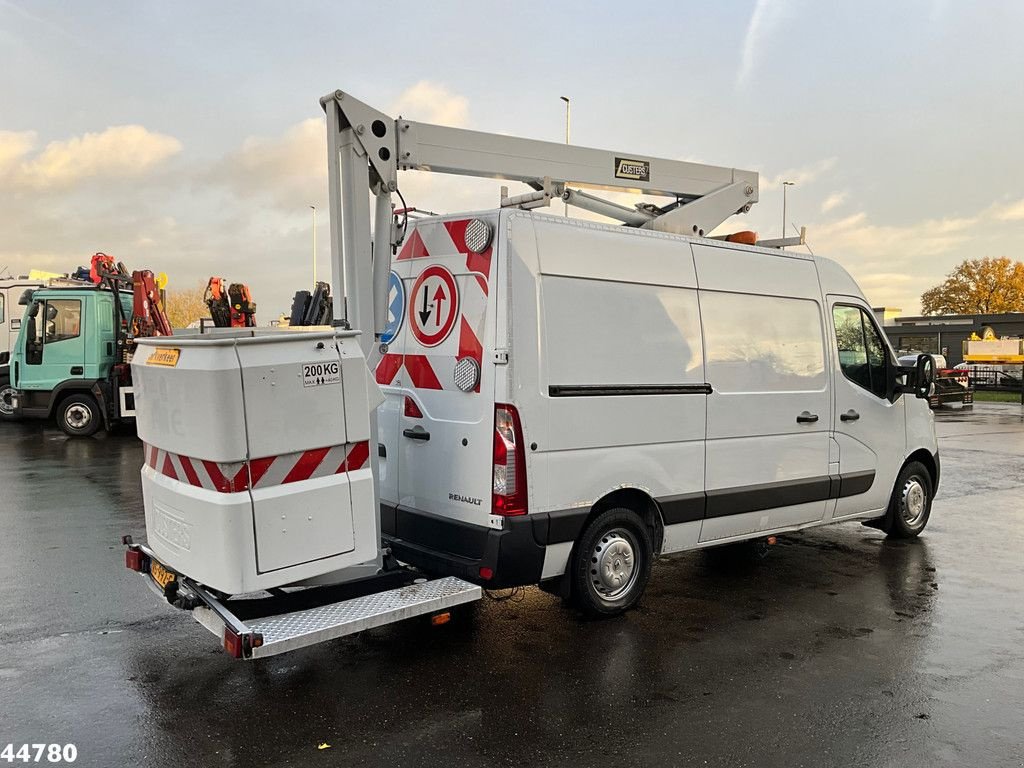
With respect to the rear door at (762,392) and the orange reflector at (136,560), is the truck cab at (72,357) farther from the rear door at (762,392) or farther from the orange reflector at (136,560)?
the rear door at (762,392)

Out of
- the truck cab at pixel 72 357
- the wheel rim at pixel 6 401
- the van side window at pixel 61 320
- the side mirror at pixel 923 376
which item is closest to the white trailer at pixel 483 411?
the side mirror at pixel 923 376

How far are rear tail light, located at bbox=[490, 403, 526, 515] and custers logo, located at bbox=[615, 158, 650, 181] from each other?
108 inches

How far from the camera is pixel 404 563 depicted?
17.0 ft

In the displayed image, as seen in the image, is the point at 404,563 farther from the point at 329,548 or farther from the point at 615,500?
the point at 615,500

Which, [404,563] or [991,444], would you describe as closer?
[404,563]

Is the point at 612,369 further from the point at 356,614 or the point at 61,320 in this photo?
the point at 61,320

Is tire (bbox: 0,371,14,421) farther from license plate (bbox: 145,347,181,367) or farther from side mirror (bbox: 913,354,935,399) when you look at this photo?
side mirror (bbox: 913,354,935,399)

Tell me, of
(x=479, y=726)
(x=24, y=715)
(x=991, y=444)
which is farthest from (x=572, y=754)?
(x=991, y=444)

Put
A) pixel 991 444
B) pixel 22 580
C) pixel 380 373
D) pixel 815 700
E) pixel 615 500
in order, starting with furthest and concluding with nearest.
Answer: pixel 991 444, pixel 22 580, pixel 380 373, pixel 615 500, pixel 815 700

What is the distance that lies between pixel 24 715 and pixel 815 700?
3878 mm

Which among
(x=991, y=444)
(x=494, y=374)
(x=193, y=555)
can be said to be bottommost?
(x=991, y=444)

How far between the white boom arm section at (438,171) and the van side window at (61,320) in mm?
13152

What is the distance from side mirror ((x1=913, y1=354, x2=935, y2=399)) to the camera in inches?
273

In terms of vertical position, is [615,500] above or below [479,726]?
above
